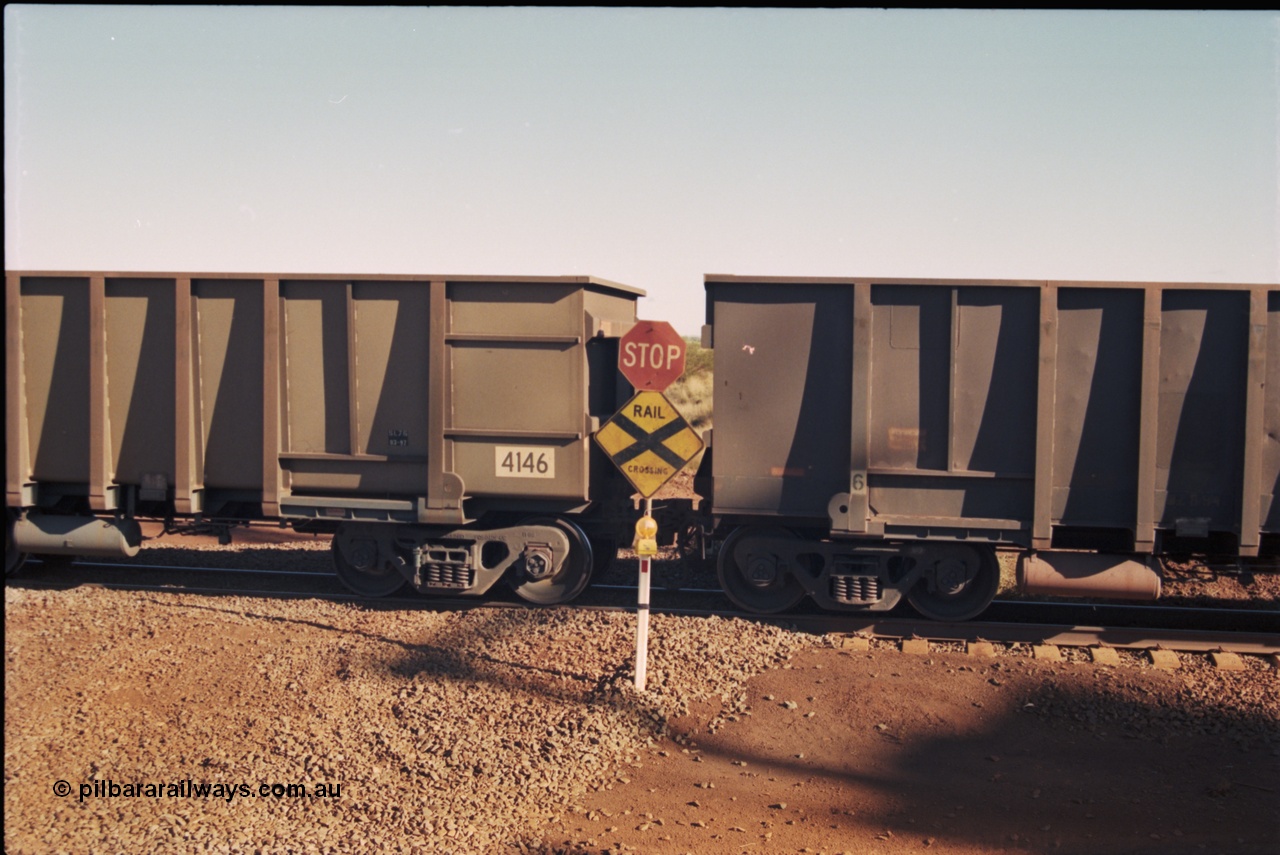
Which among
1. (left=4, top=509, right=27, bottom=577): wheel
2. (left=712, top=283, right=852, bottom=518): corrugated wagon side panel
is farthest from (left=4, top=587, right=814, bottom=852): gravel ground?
(left=712, top=283, right=852, bottom=518): corrugated wagon side panel

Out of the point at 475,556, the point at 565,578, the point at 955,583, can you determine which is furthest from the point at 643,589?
the point at 955,583

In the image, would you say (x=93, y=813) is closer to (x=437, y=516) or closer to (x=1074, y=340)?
(x=437, y=516)

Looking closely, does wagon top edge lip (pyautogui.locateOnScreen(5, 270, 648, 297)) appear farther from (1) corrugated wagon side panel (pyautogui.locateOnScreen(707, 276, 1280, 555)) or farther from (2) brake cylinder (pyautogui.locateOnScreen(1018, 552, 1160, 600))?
(2) brake cylinder (pyautogui.locateOnScreen(1018, 552, 1160, 600))

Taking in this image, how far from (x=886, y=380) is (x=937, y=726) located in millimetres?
3072

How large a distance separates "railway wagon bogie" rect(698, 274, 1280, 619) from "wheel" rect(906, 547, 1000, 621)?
0.10ft

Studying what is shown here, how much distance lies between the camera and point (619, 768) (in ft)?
20.2

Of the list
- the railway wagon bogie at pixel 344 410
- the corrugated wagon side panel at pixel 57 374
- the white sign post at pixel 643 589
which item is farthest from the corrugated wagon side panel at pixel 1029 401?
the corrugated wagon side panel at pixel 57 374

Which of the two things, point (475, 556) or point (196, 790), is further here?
point (475, 556)

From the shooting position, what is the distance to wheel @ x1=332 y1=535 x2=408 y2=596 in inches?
382

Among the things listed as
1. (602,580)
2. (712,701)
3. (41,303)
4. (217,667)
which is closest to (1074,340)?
(712,701)

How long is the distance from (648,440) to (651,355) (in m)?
0.65

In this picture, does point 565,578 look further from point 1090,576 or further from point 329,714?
point 1090,576

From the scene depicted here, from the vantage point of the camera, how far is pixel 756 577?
30.1ft

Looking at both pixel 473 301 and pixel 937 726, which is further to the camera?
pixel 473 301
